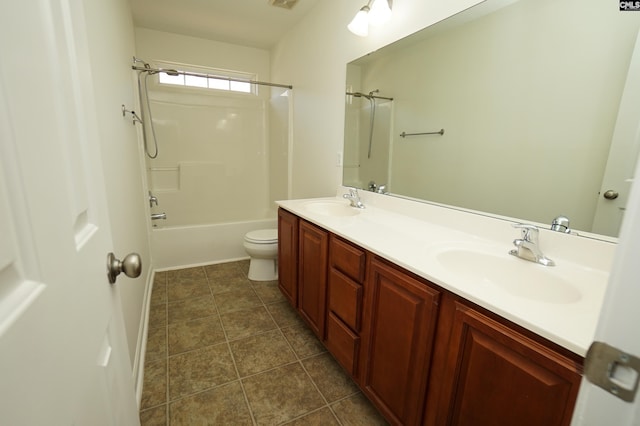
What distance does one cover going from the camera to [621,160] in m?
0.95

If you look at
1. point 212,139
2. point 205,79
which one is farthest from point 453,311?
point 205,79

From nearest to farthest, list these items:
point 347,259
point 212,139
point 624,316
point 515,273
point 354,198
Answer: point 624,316, point 515,273, point 347,259, point 354,198, point 212,139

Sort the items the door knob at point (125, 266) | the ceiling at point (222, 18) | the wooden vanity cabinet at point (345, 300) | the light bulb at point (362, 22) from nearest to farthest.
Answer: the door knob at point (125, 266)
the wooden vanity cabinet at point (345, 300)
the light bulb at point (362, 22)
the ceiling at point (222, 18)

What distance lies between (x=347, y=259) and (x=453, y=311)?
1.85ft

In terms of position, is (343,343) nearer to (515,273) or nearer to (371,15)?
(515,273)

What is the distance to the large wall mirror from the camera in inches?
37.9

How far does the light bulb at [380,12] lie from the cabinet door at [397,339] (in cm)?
143

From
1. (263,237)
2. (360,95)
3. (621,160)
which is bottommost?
(263,237)

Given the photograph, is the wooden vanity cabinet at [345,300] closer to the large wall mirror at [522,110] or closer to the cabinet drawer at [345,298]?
the cabinet drawer at [345,298]

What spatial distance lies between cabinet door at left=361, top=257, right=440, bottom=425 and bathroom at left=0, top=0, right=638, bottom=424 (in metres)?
0.70

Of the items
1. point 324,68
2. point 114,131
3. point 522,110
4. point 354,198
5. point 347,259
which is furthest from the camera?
point 324,68

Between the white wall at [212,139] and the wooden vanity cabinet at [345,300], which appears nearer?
the wooden vanity cabinet at [345,300]

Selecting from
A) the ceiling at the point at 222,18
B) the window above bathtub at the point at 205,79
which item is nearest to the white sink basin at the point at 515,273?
the ceiling at the point at 222,18

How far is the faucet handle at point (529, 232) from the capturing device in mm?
1054
